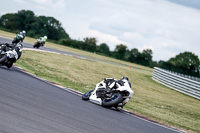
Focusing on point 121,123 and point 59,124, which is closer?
point 59,124

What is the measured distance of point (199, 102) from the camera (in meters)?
22.2

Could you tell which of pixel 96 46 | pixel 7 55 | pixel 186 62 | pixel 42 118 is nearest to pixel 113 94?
pixel 42 118

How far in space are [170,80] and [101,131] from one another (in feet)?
75.2

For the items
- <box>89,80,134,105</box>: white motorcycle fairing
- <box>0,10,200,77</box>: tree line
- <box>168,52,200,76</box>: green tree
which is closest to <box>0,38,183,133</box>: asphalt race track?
<box>89,80,134,105</box>: white motorcycle fairing

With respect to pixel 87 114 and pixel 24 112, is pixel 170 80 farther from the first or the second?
pixel 24 112

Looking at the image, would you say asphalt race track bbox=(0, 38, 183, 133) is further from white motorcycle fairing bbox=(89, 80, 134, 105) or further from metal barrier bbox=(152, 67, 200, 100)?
metal barrier bbox=(152, 67, 200, 100)

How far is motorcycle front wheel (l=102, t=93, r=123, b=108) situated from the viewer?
10.2 m

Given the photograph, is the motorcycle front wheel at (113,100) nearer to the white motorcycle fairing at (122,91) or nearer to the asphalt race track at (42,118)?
the white motorcycle fairing at (122,91)

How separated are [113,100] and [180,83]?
1744 cm

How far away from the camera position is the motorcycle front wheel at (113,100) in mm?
10156

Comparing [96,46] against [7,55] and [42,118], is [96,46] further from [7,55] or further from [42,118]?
[42,118]

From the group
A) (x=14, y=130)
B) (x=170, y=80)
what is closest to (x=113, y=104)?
(x=14, y=130)

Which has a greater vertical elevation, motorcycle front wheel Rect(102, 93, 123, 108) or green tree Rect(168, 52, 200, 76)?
green tree Rect(168, 52, 200, 76)

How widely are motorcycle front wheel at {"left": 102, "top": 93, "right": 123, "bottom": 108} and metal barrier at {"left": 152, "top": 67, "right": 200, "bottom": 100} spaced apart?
1496 cm
